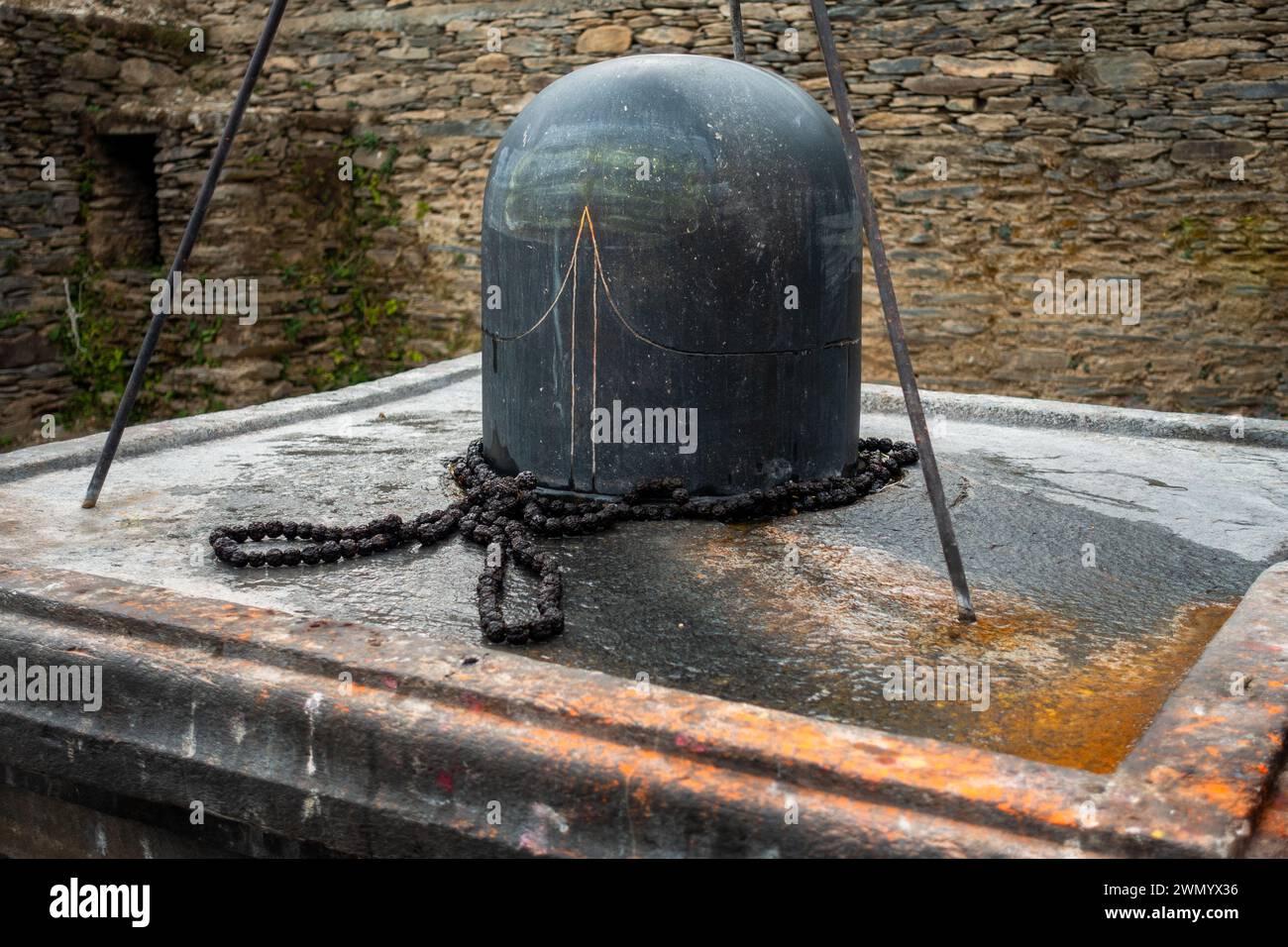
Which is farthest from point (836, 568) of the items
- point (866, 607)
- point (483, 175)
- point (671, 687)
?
point (483, 175)

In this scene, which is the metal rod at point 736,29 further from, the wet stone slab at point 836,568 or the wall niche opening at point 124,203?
the wall niche opening at point 124,203

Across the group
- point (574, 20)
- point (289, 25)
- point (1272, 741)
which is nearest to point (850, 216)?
point (1272, 741)

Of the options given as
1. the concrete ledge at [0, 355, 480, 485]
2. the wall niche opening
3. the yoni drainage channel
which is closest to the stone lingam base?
the yoni drainage channel

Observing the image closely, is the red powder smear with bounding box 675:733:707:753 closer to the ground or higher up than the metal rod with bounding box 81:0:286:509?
closer to the ground

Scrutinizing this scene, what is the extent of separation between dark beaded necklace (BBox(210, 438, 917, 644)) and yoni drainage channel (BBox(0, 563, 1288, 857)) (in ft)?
1.64

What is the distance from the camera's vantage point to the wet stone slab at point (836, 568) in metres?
2.52

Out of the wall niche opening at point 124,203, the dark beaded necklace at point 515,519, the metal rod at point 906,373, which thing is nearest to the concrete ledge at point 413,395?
the dark beaded necklace at point 515,519

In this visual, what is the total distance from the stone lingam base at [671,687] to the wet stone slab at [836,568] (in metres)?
0.01

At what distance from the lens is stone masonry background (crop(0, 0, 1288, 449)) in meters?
8.11

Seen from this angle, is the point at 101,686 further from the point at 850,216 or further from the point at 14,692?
the point at 850,216

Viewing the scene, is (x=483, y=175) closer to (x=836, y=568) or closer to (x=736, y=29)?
(x=736, y=29)

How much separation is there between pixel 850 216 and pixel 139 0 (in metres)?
9.41

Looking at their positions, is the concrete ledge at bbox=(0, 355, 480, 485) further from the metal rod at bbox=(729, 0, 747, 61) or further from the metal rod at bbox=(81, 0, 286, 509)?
the metal rod at bbox=(729, 0, 747, 61)

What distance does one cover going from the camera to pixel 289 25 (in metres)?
11.0
